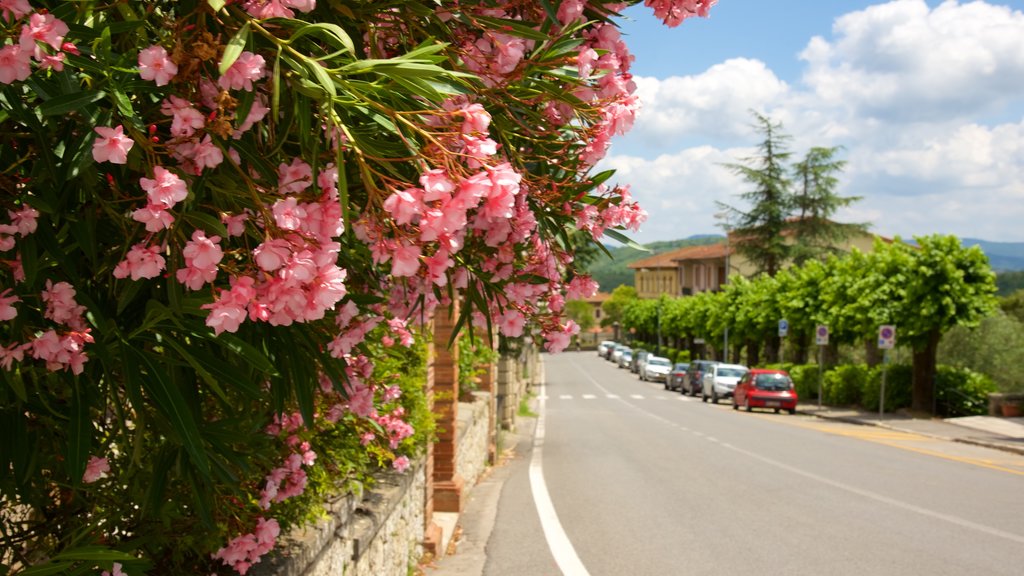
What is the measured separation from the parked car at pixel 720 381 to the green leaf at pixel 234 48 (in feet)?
134

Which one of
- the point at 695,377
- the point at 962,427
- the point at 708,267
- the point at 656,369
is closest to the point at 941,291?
the point at 962,427

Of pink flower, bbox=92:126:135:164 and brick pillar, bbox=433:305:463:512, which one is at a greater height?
pink flower, bbox=92:126:135:164

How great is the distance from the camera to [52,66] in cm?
182

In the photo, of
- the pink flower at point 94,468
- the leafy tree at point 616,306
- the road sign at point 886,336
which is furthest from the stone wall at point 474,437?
the leafy tree at point 616,306

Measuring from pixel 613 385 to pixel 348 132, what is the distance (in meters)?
58.3

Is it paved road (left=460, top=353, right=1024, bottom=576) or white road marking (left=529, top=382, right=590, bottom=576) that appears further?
paved road (left=460, top=353, right=1024, bottom=576)

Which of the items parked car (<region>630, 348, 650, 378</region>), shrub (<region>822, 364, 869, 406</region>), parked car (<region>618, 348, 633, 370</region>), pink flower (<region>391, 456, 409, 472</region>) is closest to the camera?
pink flower (<region>391, 456, 409, 472</region>)

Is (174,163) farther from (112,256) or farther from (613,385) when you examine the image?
(613,385)

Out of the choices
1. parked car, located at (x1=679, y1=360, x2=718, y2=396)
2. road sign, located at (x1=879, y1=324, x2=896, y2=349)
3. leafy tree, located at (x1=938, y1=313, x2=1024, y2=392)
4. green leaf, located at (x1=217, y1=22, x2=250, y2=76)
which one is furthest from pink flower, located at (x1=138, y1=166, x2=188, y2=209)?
parked car, located at (x1=679, y1=360, x2=718, y2=396)

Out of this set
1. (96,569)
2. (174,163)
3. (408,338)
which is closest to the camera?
(174,163)

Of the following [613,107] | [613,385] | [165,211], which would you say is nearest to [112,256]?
[165,211]

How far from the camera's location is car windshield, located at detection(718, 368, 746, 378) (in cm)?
4294

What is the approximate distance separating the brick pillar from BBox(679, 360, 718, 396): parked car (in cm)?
3515

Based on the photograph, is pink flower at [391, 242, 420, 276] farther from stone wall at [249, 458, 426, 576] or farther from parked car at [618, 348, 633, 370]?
parked car at [618, 348, 633, 370]
